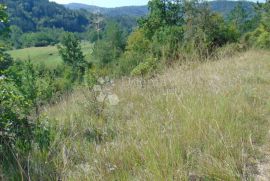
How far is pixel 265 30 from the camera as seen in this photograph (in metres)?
30.7

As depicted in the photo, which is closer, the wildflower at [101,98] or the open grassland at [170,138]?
the open grassland at [170,138]

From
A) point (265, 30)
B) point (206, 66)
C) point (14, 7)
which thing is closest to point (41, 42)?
point (14, 7)

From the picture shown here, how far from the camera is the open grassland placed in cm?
222

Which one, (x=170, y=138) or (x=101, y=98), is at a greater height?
(x=170, y=138)

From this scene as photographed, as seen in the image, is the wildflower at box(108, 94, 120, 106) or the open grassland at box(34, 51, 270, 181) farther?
the wildflower at box(108, 94, 120, 106)

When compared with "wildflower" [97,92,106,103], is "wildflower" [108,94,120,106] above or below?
below

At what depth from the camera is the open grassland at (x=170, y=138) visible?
7.27ft

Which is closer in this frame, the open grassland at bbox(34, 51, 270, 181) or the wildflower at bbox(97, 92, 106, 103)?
the open grassland at bbox(34, 51, 270, 181)

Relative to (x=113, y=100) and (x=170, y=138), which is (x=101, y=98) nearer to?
(x=113, y=100)

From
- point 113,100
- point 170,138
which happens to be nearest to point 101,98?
point 113,100

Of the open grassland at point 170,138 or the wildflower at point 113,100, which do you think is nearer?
the open grassland at point 170,138

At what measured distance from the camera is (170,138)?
2.48m

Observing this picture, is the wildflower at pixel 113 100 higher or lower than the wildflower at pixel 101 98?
lower

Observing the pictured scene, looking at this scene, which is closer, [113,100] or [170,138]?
[170,138]
